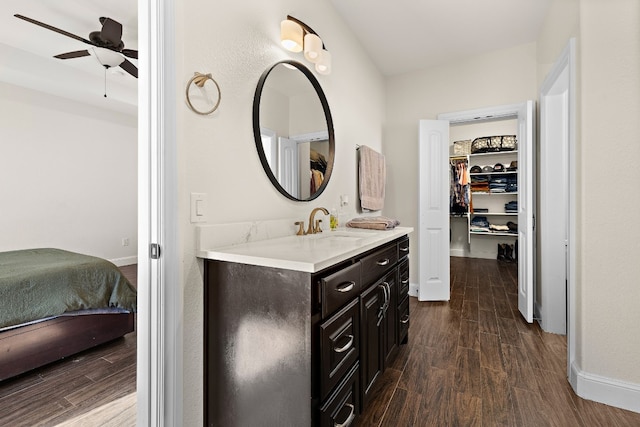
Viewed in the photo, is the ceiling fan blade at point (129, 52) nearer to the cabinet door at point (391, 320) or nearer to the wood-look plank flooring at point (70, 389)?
the wood-look plank flooring at point (70, 389)

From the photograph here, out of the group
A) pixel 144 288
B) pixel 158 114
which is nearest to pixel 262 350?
pixel 144 288

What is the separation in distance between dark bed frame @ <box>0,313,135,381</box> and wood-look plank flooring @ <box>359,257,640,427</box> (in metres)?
2.08

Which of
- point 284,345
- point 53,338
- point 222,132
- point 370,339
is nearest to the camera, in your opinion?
point 284,345

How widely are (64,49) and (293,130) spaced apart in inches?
137

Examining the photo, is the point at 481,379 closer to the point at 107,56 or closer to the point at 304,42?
the point at 304,42

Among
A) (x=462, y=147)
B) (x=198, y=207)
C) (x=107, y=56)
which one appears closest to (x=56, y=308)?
(x=198, y=207)

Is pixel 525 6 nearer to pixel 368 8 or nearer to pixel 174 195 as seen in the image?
pixel 368 8

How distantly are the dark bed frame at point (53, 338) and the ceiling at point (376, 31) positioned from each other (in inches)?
106

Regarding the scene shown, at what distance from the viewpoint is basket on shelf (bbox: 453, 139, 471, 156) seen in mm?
5995

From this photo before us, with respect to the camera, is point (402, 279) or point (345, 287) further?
point (402, 279)

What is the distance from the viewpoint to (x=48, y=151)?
14.3ft

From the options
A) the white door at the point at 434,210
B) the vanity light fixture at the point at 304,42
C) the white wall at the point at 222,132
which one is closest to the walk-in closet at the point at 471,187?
the white door at the point at 434,210

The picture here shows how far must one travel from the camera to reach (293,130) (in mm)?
1995

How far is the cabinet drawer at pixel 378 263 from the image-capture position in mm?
1570
